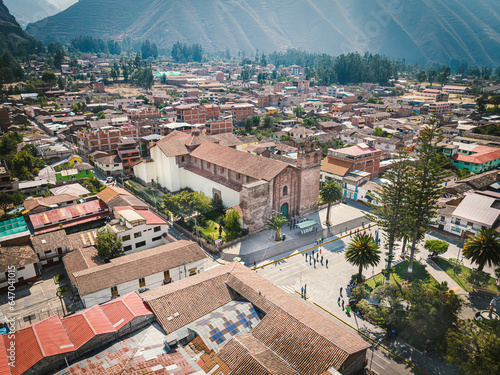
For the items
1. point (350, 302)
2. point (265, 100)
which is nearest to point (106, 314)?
point (350, 302)

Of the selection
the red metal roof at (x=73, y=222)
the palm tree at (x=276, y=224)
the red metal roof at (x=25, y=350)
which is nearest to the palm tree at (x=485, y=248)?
the palm tree at (x=276, y=224)

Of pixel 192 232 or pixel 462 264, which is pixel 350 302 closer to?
pixel 462 264

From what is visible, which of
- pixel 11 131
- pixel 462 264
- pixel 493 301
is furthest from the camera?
pixel 11 131

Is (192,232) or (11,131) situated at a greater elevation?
(11,131)

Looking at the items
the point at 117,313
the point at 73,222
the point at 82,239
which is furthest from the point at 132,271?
the point at 73,222

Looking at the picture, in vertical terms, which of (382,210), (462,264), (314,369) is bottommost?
(462,264)

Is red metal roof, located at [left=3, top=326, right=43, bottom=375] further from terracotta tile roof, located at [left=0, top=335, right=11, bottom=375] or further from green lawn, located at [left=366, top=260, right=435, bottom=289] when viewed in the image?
green lawn, located at [left=366, top=260, right=435, bottom=289]
